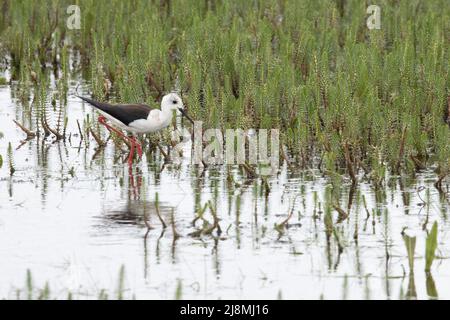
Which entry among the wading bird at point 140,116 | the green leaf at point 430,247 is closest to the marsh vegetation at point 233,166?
the green leaf at point 430,247

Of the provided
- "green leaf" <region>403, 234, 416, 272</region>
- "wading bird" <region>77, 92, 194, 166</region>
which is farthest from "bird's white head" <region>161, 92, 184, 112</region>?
"green leaf" <region>403, 234, 416, 272</region>

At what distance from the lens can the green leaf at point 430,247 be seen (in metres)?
6.94

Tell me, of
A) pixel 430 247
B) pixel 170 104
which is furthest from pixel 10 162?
pixel 430 247

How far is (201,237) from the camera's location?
7.88m

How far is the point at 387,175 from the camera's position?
31.3 ft

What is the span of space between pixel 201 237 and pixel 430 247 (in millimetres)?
1593

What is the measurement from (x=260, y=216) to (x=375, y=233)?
0.88 m

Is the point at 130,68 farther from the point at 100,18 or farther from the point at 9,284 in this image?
the point at 9,284

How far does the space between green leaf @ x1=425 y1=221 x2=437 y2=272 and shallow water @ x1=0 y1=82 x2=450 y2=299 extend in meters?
0.08

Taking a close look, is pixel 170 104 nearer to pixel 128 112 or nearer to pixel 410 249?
pixel 128 112

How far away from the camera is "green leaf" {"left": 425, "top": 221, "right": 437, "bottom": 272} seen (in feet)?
22.8

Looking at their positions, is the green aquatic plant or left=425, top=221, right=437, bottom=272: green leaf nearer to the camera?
left=425, top=221, right=437, bottom=272: green leaf

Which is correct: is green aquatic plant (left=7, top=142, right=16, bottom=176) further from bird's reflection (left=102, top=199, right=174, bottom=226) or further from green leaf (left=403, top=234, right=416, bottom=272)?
green leaf (left=403, top=234, right=416, bottom=272)

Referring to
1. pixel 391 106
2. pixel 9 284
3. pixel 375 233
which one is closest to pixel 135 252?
pixel 9 284
